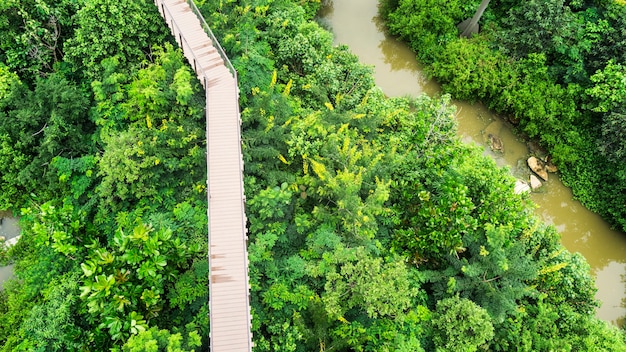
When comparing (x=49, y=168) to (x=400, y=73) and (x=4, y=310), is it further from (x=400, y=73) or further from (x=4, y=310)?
(x=400, y=73)

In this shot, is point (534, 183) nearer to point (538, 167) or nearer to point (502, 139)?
point (538, 167)

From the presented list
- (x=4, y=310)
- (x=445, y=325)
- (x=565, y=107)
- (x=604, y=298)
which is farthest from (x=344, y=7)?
(x=4, y=310)

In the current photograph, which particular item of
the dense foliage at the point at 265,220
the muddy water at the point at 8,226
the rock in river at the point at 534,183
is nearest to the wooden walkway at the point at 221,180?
the dense foliage at the point at 265,220

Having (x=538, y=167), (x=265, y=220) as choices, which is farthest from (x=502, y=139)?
(x=265, y=220)

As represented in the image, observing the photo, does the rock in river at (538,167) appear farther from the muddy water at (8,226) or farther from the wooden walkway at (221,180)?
the muddy water at (8,226)

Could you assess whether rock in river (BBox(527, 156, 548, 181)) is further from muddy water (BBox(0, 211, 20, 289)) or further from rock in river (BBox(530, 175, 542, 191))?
muddy water (BBox(0, 211, 20, 289))

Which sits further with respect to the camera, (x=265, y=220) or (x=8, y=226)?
(x=8, y=226)
